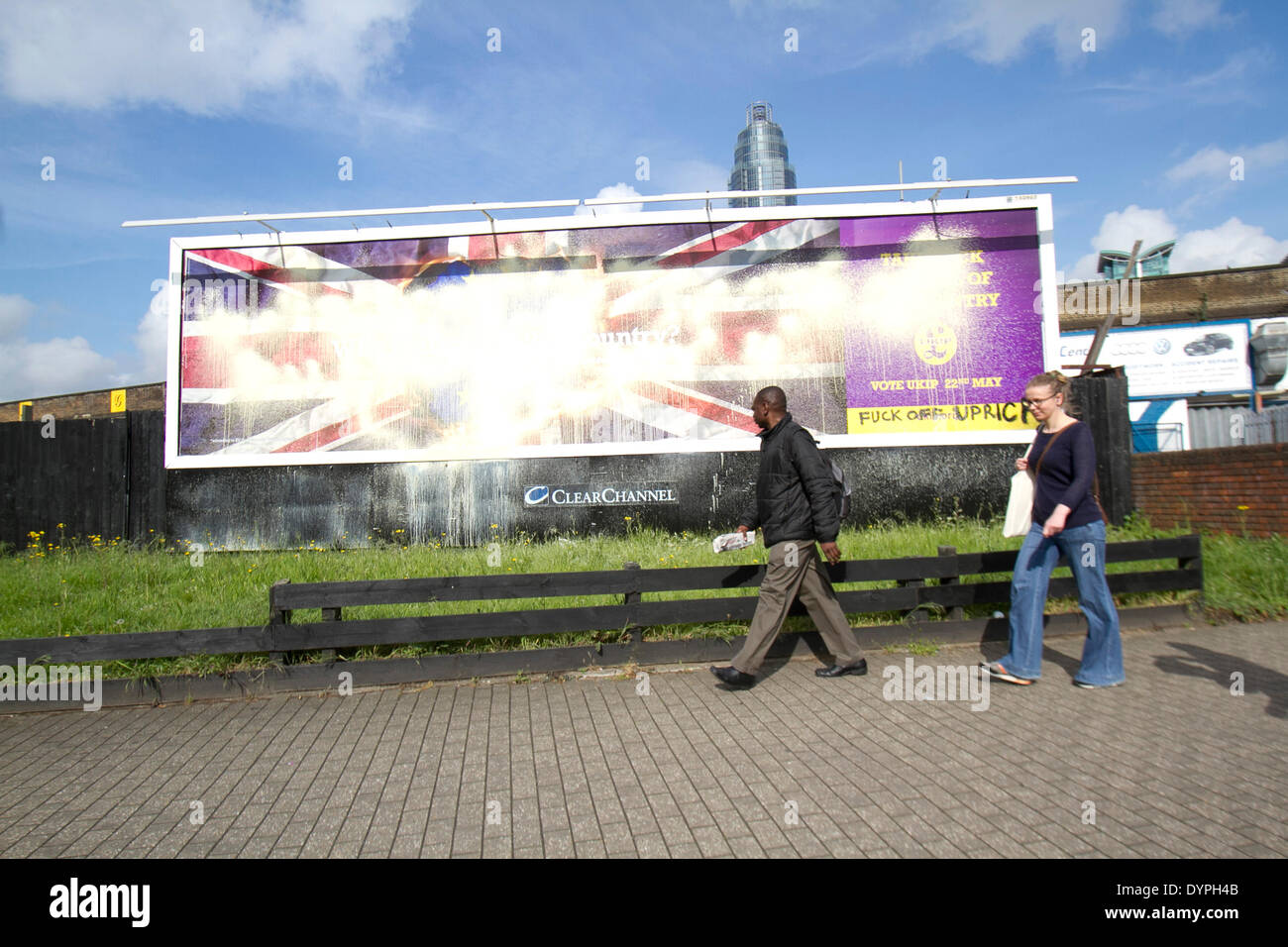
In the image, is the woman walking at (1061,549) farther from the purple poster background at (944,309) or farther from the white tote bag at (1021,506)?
the purple poster background at (944,309)

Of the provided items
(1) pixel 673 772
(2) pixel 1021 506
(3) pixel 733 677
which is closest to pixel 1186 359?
(2) pixel 1021 506

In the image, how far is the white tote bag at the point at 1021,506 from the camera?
17.2 feet

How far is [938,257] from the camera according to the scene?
456 inches

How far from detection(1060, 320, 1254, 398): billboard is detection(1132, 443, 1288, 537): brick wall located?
1944cm

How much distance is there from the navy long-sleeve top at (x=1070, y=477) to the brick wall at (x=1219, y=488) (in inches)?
234

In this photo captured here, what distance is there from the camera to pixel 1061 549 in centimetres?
512

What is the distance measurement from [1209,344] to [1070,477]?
29050 mm

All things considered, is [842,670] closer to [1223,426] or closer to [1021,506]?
[1021,506]

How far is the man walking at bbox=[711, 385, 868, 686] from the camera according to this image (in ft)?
16.7

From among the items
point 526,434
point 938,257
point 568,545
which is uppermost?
point 938,257

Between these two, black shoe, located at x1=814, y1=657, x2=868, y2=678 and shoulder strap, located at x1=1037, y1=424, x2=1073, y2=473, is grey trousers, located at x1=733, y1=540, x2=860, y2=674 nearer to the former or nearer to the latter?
black shoe, located at x1=814, y1=657, x2=868, y2=678
